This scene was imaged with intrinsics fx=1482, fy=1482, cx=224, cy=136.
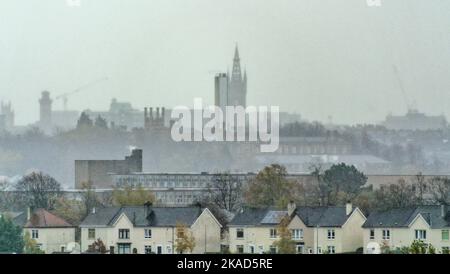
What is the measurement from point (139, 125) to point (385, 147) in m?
2.62

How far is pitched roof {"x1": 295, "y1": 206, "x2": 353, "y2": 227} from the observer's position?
1307 centimetres

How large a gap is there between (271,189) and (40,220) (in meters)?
2.45

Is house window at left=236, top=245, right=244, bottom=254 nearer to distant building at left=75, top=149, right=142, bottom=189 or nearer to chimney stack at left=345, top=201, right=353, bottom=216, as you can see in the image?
chimney stack at left=345, top=201, right=353, bottom=216

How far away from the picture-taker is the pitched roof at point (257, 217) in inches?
518

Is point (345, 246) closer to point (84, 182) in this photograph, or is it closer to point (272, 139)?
point (272, 139)

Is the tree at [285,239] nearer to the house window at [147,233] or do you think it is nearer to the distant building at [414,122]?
the house window at [147,233]

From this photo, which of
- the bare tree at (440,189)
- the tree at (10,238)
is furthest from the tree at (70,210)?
the bare tree at (440,189)

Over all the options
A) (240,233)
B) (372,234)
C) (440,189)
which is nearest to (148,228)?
(240,233)

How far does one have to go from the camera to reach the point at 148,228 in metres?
12.5

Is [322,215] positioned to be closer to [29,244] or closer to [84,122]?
[84,122]

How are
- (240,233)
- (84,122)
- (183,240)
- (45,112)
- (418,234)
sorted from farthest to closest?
1. (84,122)
2. (45,112)
3. (240,233)
4. (418,234)
5. (183,240)

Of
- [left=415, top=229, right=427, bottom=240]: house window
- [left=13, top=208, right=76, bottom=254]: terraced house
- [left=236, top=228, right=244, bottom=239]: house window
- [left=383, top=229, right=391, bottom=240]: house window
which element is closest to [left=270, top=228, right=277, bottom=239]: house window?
[left=236, top=228, right=244, bottom=239]: house window

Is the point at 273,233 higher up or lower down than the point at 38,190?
lower down

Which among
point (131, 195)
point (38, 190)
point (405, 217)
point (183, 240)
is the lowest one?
point (183, 240)
